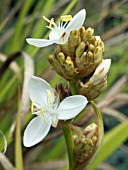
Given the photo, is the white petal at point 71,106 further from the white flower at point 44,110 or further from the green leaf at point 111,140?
A: the green leaf at point 111,140

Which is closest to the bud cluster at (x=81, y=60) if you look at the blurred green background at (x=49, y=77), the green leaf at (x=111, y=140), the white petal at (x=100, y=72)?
the white petal at (x=100, y=72)

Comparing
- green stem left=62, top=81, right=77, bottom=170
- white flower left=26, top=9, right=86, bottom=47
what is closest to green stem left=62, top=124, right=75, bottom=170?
green stem left=62, top=81, right=77, bottom=170

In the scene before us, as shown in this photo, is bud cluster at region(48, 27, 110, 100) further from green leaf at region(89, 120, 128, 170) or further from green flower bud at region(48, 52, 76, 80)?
green leaf at region(89, 120, 128, 170)

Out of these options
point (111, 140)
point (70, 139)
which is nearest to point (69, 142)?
point (70, 139)

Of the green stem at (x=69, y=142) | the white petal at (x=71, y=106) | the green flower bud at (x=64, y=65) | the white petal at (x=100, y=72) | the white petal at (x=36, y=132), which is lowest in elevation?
the green stem at (x=69, y=142)

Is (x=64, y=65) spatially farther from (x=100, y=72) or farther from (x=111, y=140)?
(x=111, y=140)

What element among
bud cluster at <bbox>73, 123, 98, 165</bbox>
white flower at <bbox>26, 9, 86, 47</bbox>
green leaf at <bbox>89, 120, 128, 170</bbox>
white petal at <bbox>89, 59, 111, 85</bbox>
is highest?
white flower at <bbox>26, 9, 86, 47</bbox>

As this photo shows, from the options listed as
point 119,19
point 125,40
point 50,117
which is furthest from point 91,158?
point 119,19
